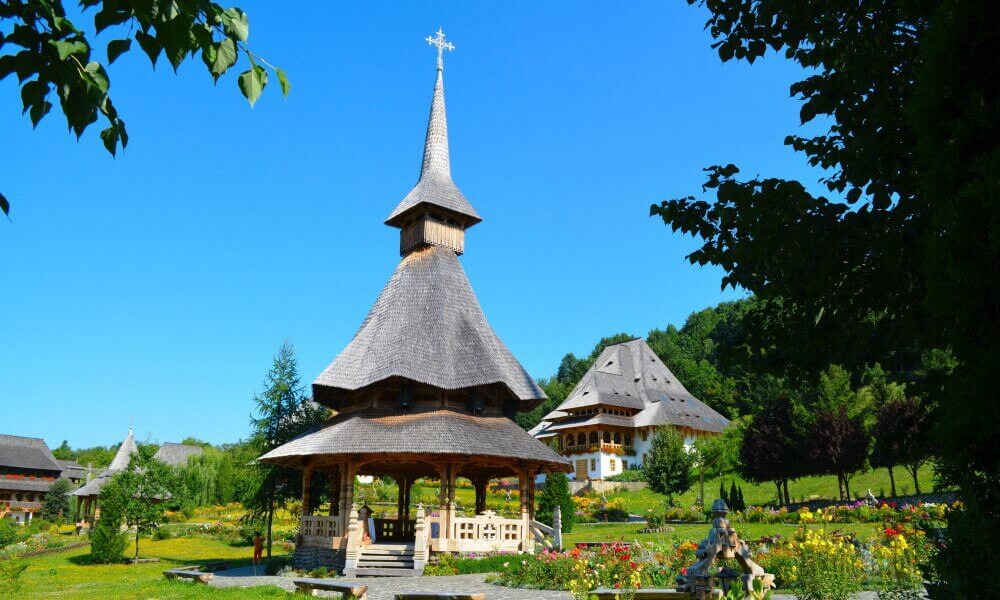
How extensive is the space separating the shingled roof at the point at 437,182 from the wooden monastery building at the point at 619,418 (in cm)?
2824

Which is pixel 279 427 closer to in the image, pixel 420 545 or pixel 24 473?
pixel 420 545

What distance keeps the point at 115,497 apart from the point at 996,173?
30.8 metres

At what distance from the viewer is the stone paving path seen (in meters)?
13.3

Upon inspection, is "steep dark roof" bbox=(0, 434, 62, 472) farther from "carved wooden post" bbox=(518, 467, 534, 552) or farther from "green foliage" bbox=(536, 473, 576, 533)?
"carved wooden post" bbox=(518, 467, 534, 552)

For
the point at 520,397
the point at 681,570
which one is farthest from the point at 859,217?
the point at 520,397

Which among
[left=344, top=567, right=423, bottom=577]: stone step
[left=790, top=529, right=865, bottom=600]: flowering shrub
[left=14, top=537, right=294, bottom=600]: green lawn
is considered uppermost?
[left=790, top=529, right=865, bottom=600]: flowering shrub

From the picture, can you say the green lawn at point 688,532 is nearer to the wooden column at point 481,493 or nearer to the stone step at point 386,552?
the wooden column at point 481,493

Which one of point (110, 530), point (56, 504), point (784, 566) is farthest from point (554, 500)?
point (56, 504)

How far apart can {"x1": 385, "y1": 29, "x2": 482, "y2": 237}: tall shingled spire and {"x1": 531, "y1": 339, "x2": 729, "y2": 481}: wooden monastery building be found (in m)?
28.2

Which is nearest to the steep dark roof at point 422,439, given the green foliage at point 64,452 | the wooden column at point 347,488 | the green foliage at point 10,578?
the wooden column at point 347,488

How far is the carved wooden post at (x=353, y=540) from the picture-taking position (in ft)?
62.4

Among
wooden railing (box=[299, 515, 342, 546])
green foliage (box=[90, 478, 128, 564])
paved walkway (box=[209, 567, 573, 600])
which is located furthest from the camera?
green foliage (box=[90, 478, 128, 564])

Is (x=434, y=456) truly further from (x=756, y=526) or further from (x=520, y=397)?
(x=756, y=526)

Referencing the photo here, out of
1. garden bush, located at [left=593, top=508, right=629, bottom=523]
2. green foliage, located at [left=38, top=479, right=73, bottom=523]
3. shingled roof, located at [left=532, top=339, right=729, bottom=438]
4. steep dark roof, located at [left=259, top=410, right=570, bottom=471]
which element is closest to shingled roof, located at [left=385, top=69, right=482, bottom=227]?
steep dark roof, located at [left=259, top=410, right=570, bottom=471]
